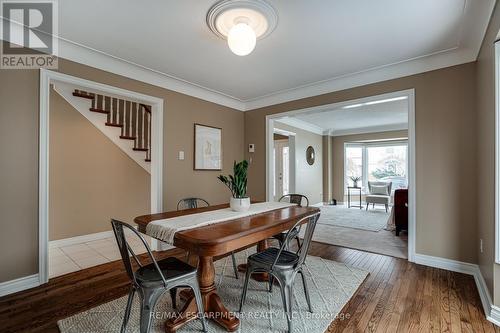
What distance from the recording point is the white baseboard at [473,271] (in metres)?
1.79

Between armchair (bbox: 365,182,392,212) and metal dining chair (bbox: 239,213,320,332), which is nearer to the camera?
metal dining chair (bbox: 239,213,320,332)

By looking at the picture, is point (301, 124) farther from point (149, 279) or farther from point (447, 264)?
point (149, 279)

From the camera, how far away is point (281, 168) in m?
7.37

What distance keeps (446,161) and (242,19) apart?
2595mm

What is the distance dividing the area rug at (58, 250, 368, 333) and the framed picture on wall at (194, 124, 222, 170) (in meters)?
1.78

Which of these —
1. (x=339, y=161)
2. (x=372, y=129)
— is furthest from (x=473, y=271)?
(x=339, y=161)

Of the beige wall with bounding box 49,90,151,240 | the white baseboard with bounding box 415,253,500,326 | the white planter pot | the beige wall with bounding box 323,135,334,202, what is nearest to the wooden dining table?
the white planter pot

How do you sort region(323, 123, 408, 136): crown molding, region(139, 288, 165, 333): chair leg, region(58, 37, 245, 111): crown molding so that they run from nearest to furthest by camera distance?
1. region(139, 288, 165, 333): chair leg
2. region(58, 37, 245, 111): crown molding
3. region(323, 123, 408, 136): crown molding

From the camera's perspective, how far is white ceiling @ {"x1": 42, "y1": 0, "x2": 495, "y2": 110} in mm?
1970

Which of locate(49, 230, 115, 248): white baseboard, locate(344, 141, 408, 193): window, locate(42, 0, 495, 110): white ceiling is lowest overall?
locate(49, 230, 115, 248): white baseboard

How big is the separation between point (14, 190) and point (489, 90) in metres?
4.10

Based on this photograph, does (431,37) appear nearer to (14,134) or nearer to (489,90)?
(489,90)

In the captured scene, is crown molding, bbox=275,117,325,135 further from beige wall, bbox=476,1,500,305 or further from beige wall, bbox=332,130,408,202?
beige wall, bbox=476,1,500,305

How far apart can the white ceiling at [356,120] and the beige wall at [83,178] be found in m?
3.09
